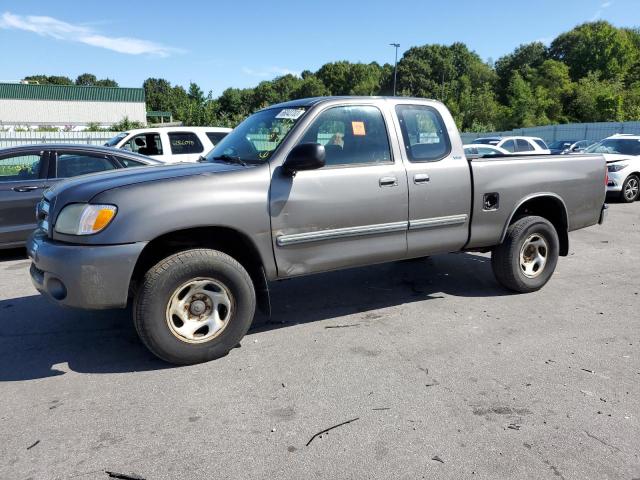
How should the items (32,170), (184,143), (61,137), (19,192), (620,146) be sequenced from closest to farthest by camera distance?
(19,192) → (32,170) → (184,143) → (620,146) → (61,137)

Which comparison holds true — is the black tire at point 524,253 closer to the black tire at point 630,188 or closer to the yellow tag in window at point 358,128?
the yellow tag in window at point 358,128

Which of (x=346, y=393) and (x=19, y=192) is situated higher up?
(x=19, y=192)

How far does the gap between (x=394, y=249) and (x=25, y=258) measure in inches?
220

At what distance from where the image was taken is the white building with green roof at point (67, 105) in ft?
207

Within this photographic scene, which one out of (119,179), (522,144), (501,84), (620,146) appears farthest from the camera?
(501,84)

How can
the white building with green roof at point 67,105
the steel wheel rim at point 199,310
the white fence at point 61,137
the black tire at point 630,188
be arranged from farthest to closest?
the white building with green roof at point 67,105 < the white fence at point 61,137 < the black tire at point 630,188 < the steel wheel rim at point 199,310

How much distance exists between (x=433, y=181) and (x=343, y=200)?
943mm

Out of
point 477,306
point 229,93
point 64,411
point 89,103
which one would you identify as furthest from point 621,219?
point 229,93

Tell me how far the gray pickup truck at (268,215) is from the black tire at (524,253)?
2cm

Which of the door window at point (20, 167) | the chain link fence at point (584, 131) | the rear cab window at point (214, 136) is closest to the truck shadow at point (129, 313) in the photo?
the door window at point (20, 167)

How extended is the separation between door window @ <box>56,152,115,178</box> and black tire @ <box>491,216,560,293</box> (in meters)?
5.42

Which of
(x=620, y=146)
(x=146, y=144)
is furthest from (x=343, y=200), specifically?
(x=620, y=146)

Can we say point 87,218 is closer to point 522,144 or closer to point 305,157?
point 305,157

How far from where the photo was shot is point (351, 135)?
430 cm
